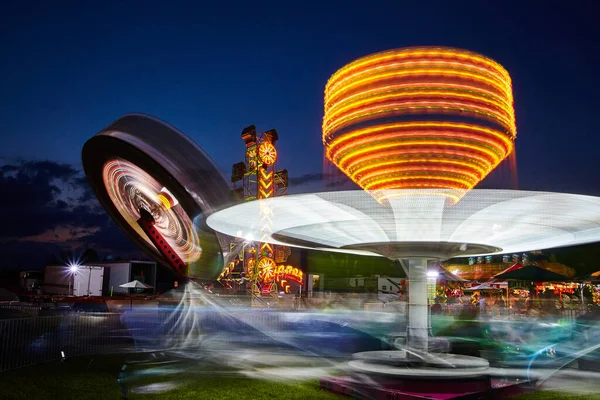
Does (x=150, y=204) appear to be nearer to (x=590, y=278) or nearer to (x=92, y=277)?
(x=92, y=277)

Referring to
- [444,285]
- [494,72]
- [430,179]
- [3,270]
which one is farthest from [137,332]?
[3,270]

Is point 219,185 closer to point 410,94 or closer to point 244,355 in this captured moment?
point 244,355

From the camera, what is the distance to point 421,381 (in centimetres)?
912

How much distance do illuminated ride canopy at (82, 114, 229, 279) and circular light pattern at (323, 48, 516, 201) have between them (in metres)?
6.43

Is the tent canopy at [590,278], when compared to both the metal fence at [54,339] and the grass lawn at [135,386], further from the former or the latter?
the metal fence at [54,339]

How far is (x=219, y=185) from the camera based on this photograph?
1795 cm

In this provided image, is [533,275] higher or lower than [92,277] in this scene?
higher

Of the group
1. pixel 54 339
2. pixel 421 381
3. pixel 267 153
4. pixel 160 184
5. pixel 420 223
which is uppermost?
pixel 267 153

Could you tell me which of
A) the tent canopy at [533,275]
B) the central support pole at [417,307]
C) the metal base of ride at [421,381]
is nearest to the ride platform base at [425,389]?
the metal base of ride at [421,381]

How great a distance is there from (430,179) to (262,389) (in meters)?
5.16

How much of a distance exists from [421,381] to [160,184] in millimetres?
11400

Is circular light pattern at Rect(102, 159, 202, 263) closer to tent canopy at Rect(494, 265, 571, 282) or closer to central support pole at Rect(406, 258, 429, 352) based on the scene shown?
central support pole at Rect(406, 258, 429, 352)

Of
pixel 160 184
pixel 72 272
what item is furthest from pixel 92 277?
pixel 160 184

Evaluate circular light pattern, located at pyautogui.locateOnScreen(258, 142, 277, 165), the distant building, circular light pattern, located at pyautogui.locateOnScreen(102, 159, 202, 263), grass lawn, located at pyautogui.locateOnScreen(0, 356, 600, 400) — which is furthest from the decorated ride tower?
grass lawn, located at pyautogui.locateOnScreen(0, 356, 600, 400)
